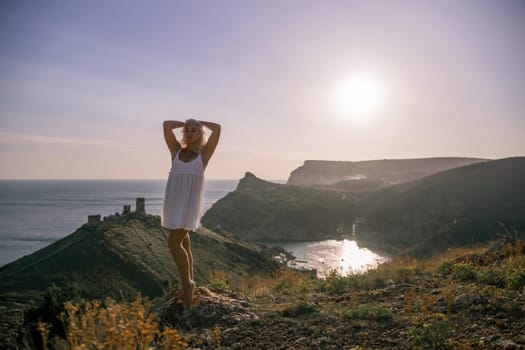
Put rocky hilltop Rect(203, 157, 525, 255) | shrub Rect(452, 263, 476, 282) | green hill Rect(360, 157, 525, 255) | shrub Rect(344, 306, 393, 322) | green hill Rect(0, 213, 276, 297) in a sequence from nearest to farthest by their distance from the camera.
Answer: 1. shrub Rect(344, 306, 393, 322)
2. shrub Rect(452, 263, 476, 282)
3. green hill Rect(0, 213, 276, 297)
4. green hill Rect(360, 157, 525, 255)
5. rocky hilltop Rect(203, 157, 525, 255)

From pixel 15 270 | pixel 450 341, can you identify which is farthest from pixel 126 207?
pixel 450 341

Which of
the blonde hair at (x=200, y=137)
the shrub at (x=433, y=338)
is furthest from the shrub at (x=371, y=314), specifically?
the blonde hair at (x=200, y=137)

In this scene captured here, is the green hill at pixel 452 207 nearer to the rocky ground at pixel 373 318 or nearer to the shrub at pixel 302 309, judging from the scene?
the rocky ground at pixel 373 318

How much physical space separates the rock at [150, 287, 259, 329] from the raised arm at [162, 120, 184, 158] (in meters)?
2.23

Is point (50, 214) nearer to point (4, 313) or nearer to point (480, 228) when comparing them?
point (4, 313)

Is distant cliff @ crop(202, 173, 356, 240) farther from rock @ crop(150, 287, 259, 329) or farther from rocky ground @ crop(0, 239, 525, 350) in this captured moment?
rock @ crop(150, 287, 259, 329)

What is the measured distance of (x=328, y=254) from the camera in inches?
3120

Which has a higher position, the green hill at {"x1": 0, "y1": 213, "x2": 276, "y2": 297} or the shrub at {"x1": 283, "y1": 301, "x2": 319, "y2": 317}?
the shrub at {"x1": 283, "y1": 301, "x2": 319, "y2": 317}

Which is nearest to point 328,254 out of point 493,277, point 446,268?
point 446,268

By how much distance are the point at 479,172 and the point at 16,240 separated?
110960 millimetres

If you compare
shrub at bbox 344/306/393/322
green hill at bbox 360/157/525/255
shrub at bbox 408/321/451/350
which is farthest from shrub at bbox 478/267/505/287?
green hill at bbox 360/157/525/255

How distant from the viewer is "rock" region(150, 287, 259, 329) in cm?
524

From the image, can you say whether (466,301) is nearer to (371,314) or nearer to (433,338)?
(371,314)

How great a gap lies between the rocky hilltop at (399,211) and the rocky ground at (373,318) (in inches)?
2283
